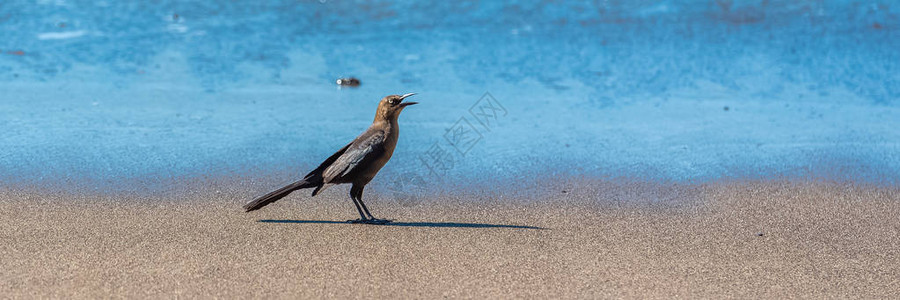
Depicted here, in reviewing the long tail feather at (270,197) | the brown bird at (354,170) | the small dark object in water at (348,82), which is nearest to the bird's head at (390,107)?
the brown bird at (354,170)

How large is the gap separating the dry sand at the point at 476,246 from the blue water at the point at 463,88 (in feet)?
1.50

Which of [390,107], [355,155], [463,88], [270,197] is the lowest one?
[463,88]

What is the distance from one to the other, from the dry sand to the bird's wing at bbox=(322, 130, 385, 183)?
0.73 feet

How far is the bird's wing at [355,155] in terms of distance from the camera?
14.5 feet

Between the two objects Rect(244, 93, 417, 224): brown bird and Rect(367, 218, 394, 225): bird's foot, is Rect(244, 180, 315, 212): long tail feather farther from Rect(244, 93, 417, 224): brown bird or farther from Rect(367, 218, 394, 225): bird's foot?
Rect(367, 218, 394, 225): bird's foot

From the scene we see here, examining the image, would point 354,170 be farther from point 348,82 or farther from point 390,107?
point 348,82

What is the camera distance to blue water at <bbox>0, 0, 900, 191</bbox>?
541 centimetres

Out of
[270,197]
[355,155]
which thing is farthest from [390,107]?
[270,197]

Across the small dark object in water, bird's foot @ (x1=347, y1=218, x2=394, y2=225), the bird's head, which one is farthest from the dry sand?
the small dark object in water

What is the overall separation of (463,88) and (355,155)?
2923 mm

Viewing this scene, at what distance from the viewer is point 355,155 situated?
4441 millimetres

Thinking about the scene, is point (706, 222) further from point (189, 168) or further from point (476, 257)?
point (189, 168)

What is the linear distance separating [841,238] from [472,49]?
478cm

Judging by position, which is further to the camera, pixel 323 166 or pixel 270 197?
pixel 323 166
